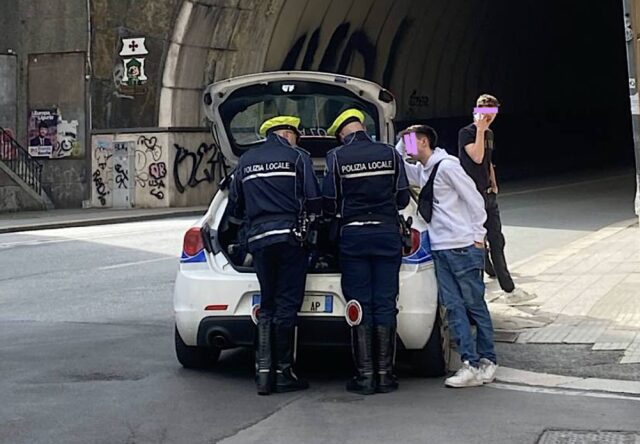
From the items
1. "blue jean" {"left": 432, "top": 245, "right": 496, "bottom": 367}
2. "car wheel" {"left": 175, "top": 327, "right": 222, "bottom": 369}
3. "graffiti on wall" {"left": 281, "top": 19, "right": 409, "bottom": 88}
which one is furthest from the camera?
"graffiti on wall" {"left": 281, "top": 19, "right": 409, "bottom": 88}

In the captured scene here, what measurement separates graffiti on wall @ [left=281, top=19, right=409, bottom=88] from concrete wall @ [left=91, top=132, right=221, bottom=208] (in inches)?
158

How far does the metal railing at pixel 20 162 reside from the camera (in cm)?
2828

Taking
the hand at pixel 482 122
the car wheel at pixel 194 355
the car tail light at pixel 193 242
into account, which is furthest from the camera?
the hand at pixel 482 122

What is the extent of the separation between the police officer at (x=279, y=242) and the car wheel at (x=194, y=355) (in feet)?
2.41

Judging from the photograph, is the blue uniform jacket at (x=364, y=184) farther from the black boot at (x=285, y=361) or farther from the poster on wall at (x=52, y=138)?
the poster on wall at (x=52, y=138)

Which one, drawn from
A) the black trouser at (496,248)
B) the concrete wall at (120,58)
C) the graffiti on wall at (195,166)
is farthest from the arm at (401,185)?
the concrete wall at (120,58)

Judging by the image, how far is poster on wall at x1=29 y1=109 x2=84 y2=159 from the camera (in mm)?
28641

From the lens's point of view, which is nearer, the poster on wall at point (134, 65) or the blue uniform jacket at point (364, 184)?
the blue uniform jacket at point (364, 184)

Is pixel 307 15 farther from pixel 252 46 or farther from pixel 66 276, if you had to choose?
pixel 66 276

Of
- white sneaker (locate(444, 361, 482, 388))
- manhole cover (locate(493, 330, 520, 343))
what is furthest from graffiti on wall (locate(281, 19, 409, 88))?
white sneaker (locate(444, 361, 482, 388))

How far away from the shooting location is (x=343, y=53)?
32.2m

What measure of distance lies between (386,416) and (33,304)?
5759mm

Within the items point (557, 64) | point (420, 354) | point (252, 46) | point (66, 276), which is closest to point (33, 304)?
point (66, 276)

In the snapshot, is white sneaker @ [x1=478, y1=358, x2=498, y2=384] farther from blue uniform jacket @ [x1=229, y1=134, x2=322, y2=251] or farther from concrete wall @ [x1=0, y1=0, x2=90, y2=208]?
concrete wall @ [x1=0, y1=0, x2=90, y2=208]
